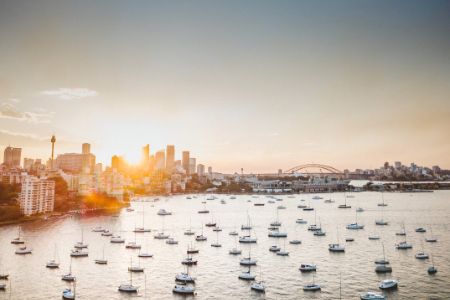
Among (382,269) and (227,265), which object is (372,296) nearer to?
(382,269)

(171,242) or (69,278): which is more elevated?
(171,242)

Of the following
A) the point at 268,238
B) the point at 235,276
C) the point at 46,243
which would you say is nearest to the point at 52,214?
the point at 46,243

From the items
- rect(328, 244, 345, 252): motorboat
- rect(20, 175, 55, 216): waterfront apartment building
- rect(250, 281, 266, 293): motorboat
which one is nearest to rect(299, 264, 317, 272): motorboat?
rect(250, 281, 266, 293): motorboat

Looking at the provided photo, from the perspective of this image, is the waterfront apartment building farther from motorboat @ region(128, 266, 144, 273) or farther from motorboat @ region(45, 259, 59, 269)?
motorboat @ region(128, 266, 144, 273)

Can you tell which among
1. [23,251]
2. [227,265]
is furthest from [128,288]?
[23,251]

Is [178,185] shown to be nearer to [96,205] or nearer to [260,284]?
[96,205]

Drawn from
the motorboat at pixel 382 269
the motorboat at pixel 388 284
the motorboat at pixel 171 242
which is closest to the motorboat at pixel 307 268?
the motorboat at pixel 382 269
